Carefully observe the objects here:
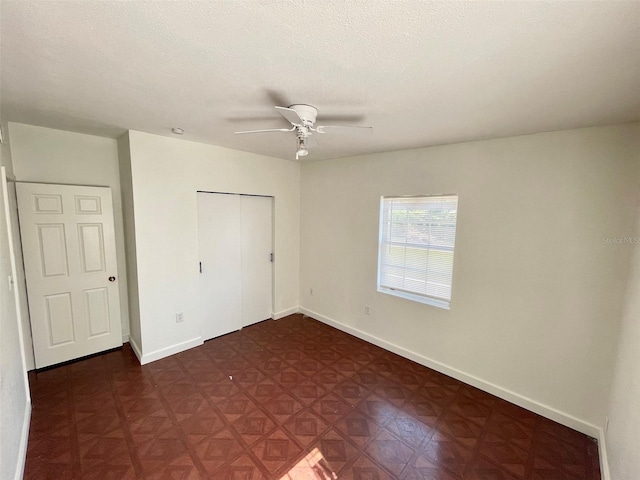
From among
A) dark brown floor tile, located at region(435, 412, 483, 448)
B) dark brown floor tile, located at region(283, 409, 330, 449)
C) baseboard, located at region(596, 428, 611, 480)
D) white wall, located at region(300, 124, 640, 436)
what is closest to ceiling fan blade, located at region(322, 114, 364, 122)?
white wall, located at region(300, 124, 640, 436)

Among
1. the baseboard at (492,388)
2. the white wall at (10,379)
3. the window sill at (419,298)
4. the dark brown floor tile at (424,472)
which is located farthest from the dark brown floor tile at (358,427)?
the white wall at (10,379)

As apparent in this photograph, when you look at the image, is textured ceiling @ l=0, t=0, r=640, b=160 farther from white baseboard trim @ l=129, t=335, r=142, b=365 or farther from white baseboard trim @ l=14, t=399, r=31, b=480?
white baseboard trim @ l=129, t=335, r=142, b=365

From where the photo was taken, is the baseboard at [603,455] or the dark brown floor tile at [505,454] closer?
the baseboard at [603,455]

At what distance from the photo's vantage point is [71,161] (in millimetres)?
2877

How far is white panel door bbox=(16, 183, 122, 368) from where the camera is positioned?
2701 mm

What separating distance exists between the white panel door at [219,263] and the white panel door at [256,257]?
97 mm

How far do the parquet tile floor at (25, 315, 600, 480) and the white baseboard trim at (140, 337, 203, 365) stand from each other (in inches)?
3.0

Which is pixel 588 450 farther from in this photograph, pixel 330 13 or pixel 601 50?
pixel 330 13

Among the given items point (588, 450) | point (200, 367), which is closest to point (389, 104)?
point (588, 450)

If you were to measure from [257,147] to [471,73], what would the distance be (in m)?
2.42

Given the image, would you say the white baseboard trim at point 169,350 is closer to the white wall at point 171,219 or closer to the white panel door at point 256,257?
the white wall at point 171,219

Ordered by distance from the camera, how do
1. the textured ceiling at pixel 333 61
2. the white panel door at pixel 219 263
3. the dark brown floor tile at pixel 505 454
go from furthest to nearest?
the white panel door at pixel 219 263 → the dark brown floor tile at pixel 505 454 → the textured ceiling at pixel 333 61

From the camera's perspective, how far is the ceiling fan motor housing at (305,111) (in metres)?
1.79

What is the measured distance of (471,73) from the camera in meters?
1.41
